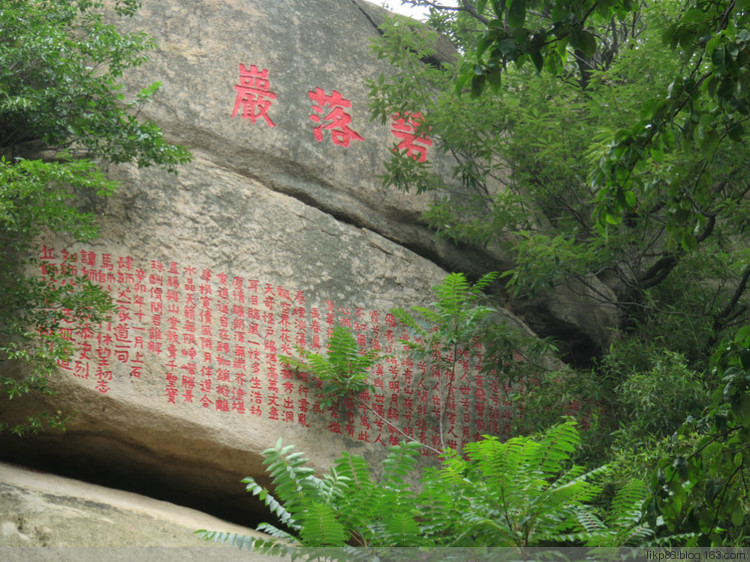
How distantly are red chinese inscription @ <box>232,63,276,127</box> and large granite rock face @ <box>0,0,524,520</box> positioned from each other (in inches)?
0.6

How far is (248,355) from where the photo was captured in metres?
5.11

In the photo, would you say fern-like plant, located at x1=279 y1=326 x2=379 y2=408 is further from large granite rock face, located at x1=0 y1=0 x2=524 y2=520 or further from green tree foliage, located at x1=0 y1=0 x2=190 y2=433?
green tree foliage, located at x1=0 y1=0 x2=190 y2=433

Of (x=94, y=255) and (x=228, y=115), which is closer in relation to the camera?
(x=94, y=255)

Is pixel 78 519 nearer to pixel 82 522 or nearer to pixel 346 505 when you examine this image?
pixel 82 522

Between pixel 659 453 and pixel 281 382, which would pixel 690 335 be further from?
pixel 281 382

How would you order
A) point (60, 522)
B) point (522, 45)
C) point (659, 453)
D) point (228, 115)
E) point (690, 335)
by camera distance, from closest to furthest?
point (522, 45) < point (60, 522) < point (659, 453) < point (690, 335) < point (228, 115)

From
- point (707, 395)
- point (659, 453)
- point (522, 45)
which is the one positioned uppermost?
point (522, 45)

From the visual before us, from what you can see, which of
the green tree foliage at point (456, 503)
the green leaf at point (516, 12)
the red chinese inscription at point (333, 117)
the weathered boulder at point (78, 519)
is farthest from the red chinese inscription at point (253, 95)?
the green leaf at point (516, 12)

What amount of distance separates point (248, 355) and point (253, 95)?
82.7 inches

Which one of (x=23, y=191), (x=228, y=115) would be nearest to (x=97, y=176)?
(x=23, y=191)

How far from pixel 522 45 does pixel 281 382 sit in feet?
10.7

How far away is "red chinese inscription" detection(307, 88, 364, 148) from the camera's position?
6316 mm

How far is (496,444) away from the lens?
119 inches

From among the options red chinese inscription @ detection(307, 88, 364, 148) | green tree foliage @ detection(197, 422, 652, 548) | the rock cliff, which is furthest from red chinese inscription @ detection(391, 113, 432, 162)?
green tree foliage @ detection(197, 422, 652, 548)
